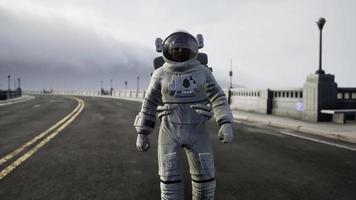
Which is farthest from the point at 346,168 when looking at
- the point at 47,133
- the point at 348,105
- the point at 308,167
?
the point at 348,105

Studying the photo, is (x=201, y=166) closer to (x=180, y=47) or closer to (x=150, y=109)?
(x=150, y=109)

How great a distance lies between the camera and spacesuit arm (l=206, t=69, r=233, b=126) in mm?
2994

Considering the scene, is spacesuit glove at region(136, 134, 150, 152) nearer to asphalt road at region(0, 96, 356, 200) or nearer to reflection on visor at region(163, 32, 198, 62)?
reflection on visor at region(163, 32, 198, 62)

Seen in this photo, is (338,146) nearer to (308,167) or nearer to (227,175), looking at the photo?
(308,167)

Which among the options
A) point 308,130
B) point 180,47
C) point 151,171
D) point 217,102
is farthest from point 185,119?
point 308,130

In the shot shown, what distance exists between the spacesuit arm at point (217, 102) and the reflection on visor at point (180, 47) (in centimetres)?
27

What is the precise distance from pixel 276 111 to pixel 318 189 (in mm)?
12145

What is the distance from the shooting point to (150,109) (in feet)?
10.3

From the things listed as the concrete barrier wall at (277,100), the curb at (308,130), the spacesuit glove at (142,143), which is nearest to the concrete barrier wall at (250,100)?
the concrete barrier wall at (277,100)

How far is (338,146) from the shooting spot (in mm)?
7430

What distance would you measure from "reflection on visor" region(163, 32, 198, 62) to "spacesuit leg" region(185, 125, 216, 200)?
27.0 inches

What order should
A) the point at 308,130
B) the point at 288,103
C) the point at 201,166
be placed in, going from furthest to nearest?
1. the point at 288,103
2. the point at 308,130
3. the point at 201,166

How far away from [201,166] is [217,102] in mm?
652

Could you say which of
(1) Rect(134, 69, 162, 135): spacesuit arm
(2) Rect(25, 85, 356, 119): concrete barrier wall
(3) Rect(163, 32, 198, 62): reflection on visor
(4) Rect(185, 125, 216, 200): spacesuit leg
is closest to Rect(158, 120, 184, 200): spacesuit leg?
(4) Rect(185, 125, 216, 200): spacesuit leg
